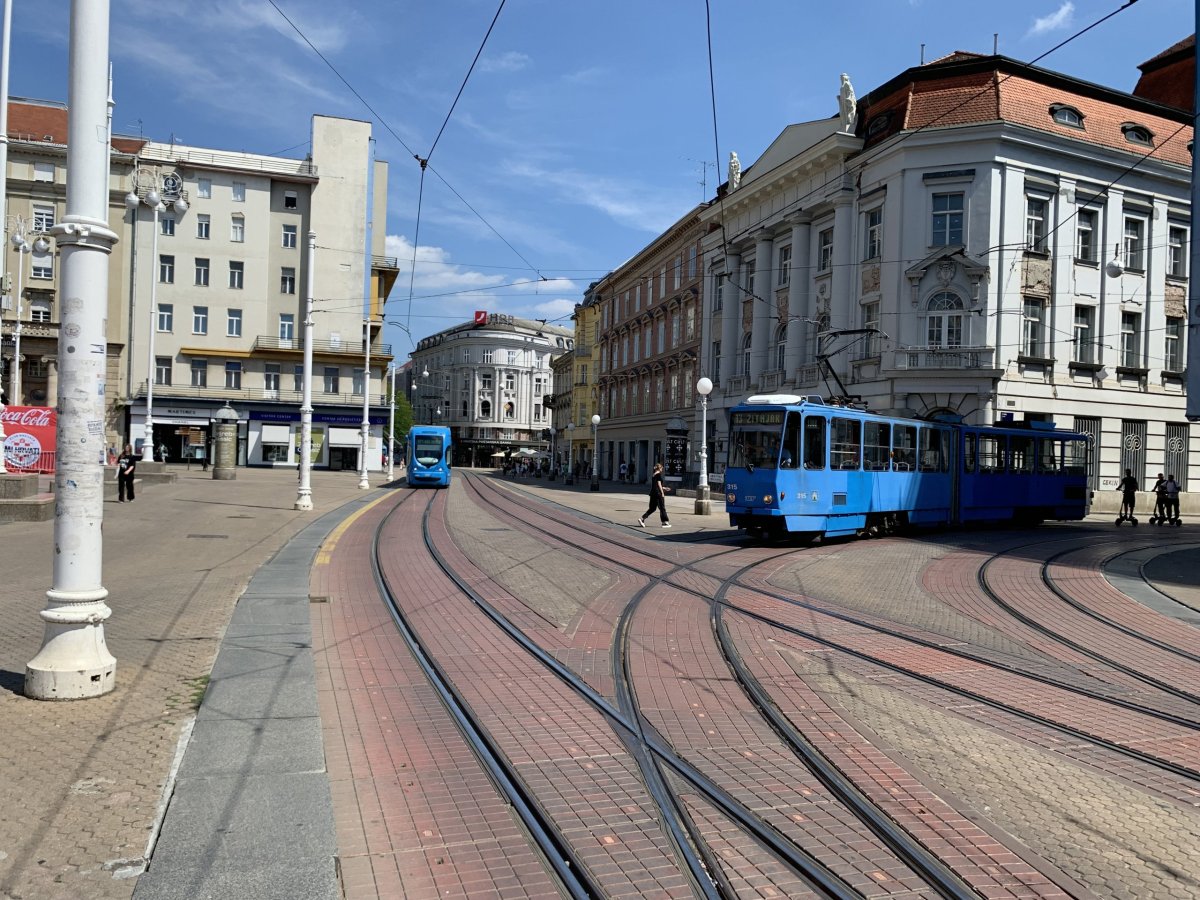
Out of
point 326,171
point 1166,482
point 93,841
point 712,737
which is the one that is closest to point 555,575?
point 712,737

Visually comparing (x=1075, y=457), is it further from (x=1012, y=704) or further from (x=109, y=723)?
(x=109, y=723)

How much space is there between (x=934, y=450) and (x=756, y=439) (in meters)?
6.46

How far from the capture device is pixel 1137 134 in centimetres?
3469

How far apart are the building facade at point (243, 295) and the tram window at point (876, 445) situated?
135 feet

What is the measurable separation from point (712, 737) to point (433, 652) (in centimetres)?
311

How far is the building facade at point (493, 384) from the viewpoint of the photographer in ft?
373

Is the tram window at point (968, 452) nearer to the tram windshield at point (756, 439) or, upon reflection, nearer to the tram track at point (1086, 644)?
the tram windshield at point (756, 439)

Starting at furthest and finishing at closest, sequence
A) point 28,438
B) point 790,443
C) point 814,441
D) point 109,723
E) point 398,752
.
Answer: point 28,438
point 814,441
point 790,443
point 109,723
point 398,752

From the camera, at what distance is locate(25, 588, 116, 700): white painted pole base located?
597cm

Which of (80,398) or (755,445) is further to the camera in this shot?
(755,445)

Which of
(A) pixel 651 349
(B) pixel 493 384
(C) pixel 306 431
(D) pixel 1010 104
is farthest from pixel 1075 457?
(B) pixel 493 384

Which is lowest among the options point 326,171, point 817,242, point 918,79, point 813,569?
point 813,569

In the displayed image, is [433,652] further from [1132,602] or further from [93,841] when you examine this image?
[1132,602]

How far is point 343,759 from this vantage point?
17.2ft
